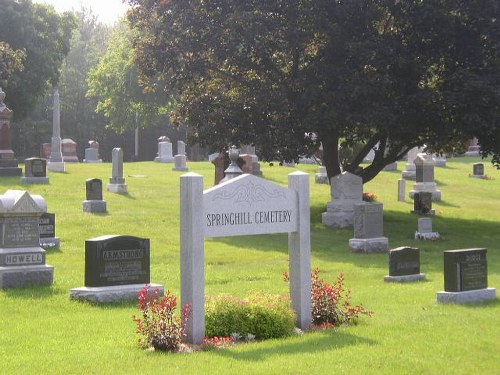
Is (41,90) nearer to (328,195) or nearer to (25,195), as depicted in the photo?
(328,195)

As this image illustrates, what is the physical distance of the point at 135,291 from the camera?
1511 centimetres

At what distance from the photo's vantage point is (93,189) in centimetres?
2959

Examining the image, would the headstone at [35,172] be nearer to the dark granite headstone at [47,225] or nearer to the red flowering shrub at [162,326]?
the dark granite headstone at [47,225]

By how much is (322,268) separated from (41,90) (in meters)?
36.6

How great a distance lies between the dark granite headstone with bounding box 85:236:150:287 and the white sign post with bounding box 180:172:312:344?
11.3ft

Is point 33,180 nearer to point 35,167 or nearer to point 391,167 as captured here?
point 35,167

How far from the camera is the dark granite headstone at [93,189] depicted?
29.6 m

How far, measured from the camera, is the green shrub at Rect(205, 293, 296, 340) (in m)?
11.8

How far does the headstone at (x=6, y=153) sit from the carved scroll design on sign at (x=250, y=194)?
28.6 metres

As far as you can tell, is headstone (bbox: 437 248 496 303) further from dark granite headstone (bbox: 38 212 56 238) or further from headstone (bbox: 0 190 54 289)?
dark granite headstone (bbox: 38 212 56 238)

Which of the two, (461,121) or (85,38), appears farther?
(85,38)

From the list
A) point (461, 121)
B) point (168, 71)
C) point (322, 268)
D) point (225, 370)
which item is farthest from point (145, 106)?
point (225, 370)

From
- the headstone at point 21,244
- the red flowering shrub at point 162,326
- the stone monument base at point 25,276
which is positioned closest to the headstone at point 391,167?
the headstone at point 21,244

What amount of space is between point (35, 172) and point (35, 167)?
8.0 inches
